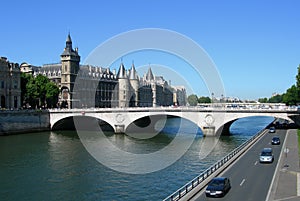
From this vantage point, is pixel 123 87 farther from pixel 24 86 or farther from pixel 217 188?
pixel 217 188

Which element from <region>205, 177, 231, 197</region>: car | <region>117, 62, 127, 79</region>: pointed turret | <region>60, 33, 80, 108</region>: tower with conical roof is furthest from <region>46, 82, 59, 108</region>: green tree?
<region>205, 177, 231, 197</region>: car

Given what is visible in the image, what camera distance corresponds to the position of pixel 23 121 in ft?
263

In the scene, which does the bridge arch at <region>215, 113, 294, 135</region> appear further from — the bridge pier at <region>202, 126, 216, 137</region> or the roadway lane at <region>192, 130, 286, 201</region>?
the roadway lane at <region>192, 130, 286, 201</region>

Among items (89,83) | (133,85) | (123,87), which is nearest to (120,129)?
(89,83)

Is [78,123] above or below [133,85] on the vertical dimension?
below

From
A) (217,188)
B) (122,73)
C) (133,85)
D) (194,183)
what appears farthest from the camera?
(133,85)

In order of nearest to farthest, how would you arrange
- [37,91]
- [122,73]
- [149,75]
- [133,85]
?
[37,91] → [122,73] → [133,85] → [149,75]

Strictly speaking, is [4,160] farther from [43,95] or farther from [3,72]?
[43,95]

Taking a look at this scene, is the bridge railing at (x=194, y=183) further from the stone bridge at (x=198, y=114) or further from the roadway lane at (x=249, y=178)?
the stone bridge at (x=198, y=114)

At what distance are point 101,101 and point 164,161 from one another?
9626 centimetres

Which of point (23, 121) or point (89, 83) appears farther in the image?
point (89, 83)

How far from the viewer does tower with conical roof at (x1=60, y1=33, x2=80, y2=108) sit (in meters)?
117

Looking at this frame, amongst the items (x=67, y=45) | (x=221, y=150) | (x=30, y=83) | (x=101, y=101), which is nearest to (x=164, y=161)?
(x=221, y=150)

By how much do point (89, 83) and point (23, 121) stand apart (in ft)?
172
